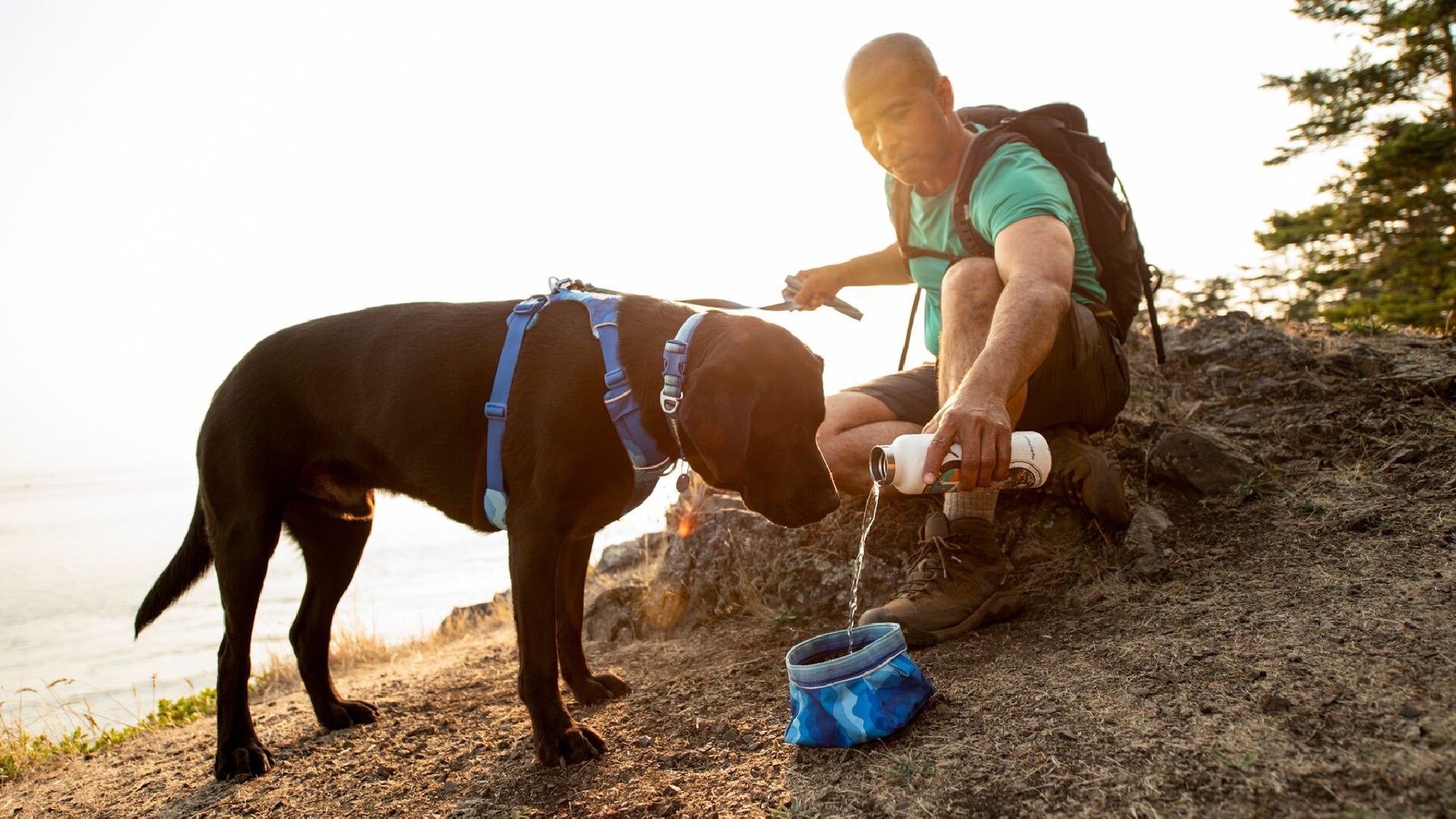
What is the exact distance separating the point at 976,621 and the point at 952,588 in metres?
0.14

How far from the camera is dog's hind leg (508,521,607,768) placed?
8.33ft

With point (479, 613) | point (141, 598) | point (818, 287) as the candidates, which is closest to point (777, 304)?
point (818, 287)

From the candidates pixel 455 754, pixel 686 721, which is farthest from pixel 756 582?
pixel 455 754

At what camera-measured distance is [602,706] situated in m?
3.15

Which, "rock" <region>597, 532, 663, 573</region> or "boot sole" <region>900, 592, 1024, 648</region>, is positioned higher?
"boot sole" <region>900, 592, 1024, 648</region>

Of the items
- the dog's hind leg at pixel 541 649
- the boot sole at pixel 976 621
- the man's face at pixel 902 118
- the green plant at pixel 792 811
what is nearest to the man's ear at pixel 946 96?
the man's face at pixel 902 118

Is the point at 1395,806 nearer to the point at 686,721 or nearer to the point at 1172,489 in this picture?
the point at 686,721

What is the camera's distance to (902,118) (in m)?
3.46

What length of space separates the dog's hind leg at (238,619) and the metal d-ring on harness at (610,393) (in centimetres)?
93

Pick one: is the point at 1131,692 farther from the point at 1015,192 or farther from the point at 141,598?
the point at 141,598

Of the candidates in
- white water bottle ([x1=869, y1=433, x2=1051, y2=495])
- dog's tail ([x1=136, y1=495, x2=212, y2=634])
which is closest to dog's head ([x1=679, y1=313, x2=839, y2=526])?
white water bottle ([x1=869, y1=433, x2=1051, y2=495])

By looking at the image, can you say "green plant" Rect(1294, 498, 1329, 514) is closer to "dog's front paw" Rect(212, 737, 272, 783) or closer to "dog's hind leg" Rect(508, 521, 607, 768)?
"dog's hind leg" Rect(508, 521, 607, 768)

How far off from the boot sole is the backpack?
1237 millimetres

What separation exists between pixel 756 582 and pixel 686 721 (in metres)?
1.33
